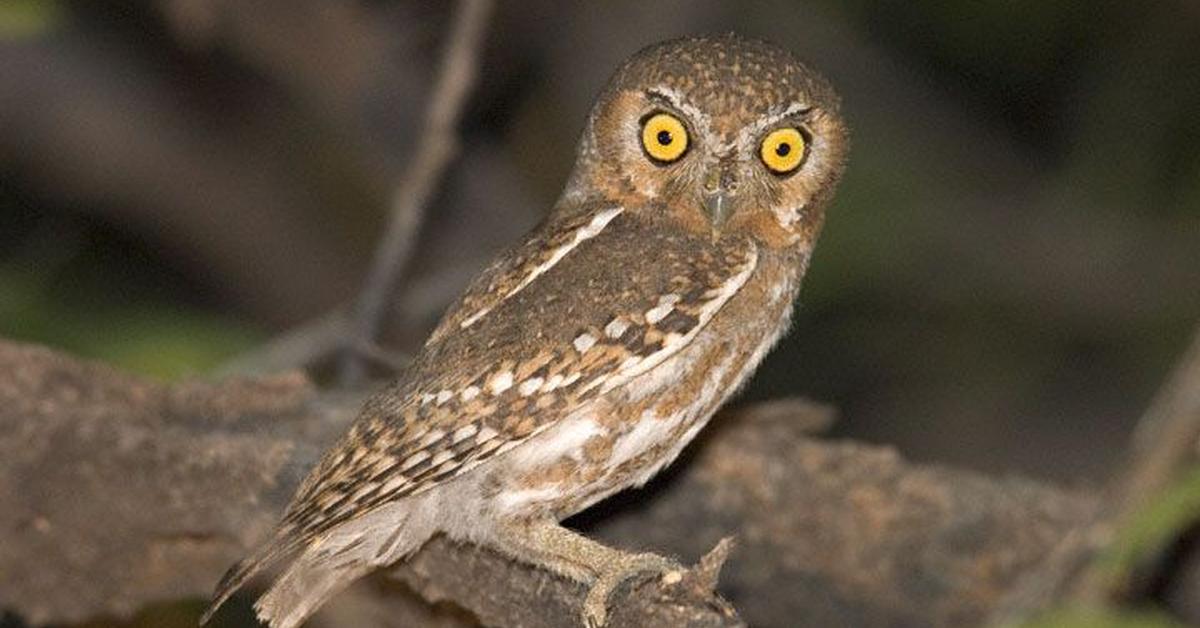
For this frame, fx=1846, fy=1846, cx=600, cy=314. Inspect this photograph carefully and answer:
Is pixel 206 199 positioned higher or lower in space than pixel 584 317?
higher

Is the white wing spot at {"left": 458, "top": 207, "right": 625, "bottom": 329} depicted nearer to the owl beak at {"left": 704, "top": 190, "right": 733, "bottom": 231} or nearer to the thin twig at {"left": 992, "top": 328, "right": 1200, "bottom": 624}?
the owl beak at {"left": 704, "top": 190, "right": 733, "bottom": 231}

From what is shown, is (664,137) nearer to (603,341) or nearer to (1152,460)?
(603,341)

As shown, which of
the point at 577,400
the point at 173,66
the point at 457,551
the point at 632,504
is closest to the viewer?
the point at 577,400

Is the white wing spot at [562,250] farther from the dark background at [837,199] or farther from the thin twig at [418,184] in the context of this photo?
the dark background at [837,199]

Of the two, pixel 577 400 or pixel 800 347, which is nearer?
pixel 577 400

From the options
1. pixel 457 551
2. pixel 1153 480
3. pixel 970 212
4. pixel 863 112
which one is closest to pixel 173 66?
pixel 863 112

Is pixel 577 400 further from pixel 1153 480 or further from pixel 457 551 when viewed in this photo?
pixel 1153 480

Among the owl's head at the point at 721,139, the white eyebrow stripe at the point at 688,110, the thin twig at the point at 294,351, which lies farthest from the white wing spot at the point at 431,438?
the thin twig at the point at 294,351
